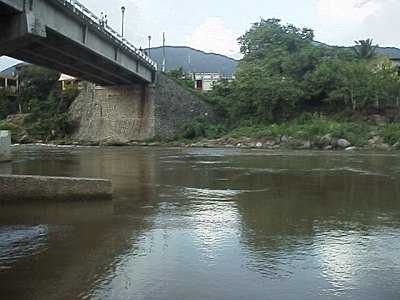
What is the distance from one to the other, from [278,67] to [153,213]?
54.6 m

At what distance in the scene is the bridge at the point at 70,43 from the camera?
23781 mm

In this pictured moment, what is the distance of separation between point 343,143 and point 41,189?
110 ft

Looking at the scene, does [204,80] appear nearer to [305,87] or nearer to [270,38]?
[270,38]

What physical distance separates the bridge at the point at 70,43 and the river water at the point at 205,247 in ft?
55.3

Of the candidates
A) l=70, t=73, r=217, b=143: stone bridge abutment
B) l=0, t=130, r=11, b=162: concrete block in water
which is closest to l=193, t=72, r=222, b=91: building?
l=70, t=73, r=217, b=143: stone bridge abutment

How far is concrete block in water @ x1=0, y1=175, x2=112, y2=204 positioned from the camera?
360 inches

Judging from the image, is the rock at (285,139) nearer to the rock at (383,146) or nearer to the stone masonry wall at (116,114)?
the rock at (383,146)

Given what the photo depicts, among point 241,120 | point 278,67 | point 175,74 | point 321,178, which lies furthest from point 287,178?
point 175,74

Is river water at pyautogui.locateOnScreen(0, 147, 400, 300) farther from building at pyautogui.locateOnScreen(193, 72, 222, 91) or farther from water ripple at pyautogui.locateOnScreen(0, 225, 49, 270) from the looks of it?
building at pyautogui.locateOnScreen(193, 72, 222, 91)

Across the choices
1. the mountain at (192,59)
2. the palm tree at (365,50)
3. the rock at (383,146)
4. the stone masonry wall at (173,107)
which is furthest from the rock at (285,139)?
the mountain at (192,59)

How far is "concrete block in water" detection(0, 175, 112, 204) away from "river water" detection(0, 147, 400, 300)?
0.89ft

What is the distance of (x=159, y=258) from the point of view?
5.55 meters

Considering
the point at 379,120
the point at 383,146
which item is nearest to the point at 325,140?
the point at 383,146

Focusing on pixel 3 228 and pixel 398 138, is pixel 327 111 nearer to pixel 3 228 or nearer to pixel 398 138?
pixel 398 138
